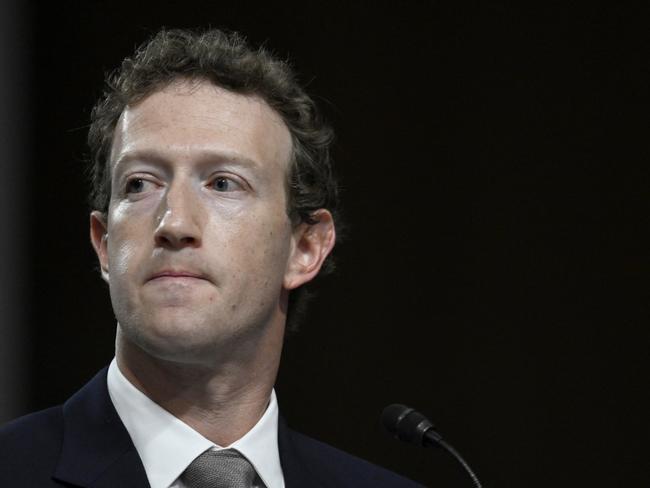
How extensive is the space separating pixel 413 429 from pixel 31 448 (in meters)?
0.75

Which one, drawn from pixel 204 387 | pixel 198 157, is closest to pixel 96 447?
pixel 204 387

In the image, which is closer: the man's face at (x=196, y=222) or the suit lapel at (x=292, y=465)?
the man's face at (x=196, y=222)

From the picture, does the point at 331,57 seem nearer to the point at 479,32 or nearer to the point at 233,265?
the point at 479,32

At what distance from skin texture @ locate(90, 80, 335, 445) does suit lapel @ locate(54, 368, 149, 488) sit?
9cm

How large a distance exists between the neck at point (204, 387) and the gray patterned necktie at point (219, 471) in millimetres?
66

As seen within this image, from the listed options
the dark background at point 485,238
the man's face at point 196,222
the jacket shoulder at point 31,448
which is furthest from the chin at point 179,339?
the dark background at point 485,238

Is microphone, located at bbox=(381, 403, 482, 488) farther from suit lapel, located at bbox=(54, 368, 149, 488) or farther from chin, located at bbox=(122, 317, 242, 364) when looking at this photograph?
suit lapel, located at bbox=(54, 368, 149, 488)

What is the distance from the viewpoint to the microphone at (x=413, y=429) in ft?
8.38

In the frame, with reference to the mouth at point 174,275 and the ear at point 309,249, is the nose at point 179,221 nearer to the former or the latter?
the mouth at point 174,275

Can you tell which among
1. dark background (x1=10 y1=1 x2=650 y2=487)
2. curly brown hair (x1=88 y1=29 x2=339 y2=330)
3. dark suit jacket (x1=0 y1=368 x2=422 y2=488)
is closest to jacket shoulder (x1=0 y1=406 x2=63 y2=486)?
dark suit jacket (x1=0 y1=368 x2=422 y2=488)

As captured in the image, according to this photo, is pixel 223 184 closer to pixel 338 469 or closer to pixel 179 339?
pixel 179 339

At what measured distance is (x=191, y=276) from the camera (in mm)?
2418

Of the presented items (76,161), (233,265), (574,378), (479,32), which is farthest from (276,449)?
(479,32)

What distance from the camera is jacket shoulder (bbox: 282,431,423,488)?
9.27 ft
